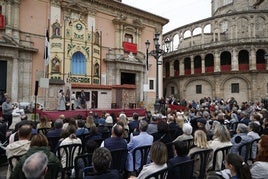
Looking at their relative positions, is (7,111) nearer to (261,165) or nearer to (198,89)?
(261,165)

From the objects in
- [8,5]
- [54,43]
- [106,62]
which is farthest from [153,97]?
[8,5]

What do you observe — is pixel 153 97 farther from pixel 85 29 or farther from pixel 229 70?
pixel 229 70

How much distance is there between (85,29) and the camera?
19984 mm

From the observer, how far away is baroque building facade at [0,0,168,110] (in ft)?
55.2

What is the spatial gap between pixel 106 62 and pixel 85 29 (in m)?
3.67

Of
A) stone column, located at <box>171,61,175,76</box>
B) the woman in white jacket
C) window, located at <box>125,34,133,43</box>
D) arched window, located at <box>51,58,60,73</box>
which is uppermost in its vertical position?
window, located at <box>125,34,133,43</box>

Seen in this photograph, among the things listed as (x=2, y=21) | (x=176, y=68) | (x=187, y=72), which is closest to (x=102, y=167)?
(x=2, y=21)

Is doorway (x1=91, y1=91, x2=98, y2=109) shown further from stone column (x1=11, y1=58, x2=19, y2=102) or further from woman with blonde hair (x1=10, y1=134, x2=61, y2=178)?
woman with blonde hair (x1=10, y1=134, x2=61, y2=178)

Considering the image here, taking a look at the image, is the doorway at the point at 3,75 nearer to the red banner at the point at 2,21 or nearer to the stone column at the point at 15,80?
the stone column at the point at 15,80

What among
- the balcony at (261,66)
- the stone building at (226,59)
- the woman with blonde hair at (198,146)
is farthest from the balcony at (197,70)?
the woman with blonde hair at (198,146)

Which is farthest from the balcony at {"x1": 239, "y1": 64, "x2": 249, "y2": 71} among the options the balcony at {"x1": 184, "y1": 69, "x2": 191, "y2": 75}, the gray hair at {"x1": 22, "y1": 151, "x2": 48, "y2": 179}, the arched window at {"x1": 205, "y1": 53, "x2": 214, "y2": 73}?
the gray hair at {"x1": 22, "y1": 151, "x2": 48, "y2": 179}

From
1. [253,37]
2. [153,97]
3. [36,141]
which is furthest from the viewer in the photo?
[253,37]

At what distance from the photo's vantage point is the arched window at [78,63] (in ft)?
64.0

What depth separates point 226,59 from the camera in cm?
3250
